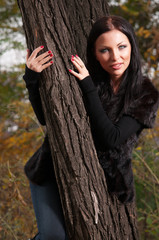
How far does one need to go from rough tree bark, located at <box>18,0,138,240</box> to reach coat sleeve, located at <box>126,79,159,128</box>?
1.04 ft

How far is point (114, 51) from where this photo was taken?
72.2 inches

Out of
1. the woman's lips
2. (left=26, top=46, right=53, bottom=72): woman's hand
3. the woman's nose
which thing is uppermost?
(left=26, top=46, right=53, bottom=72): woman's hand

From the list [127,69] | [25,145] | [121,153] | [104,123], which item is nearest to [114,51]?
[127,69]

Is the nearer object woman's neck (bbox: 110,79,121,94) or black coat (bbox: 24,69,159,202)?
black coat (bbox: 24,69,159,202)

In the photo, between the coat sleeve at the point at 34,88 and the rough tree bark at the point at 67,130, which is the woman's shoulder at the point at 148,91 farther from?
the coat sleeve at the point at 34,88

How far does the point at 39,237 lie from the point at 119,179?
0.73 metres

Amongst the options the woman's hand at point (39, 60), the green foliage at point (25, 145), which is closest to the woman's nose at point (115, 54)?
the woman's hand at point (39, 60)

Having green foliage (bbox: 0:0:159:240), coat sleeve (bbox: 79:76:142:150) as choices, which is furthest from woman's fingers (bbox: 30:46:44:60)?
green foliage (bbox: 0:0:159:240)

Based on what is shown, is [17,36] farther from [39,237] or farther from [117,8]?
[39,237]

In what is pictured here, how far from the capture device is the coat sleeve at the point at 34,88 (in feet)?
5.92

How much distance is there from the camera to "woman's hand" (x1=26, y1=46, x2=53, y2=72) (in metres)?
1.75

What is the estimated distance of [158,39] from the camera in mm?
4773

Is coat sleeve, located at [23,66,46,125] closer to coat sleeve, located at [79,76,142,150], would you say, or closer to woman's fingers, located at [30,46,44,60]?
woman's fingers, located at [30,46,44,60]

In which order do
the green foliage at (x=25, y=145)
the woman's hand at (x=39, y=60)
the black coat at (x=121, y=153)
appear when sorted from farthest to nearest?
1. the green foliage at (x=25, y=145)
2. the black coat at (x=121, y=153)
3. the woman's hand at (x=39, y=60)
